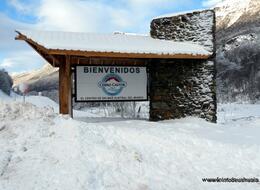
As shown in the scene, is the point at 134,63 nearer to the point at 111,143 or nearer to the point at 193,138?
the point at 193,138

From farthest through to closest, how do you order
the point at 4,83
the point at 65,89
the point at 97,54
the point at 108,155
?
1. the point at 4,83
2. the point at 65,89
3. the point at 97,54
4. the point at 108,155

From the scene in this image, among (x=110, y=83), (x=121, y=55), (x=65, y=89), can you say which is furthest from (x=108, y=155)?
(x=110, y=83)

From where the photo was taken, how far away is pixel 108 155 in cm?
785

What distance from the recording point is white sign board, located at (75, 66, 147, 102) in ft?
40.3

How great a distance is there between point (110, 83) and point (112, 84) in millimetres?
68

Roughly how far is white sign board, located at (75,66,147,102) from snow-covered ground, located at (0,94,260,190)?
8.04 feet

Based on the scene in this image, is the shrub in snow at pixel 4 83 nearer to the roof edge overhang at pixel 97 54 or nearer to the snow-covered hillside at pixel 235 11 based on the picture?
the roof edge overhang at pixel 97 54

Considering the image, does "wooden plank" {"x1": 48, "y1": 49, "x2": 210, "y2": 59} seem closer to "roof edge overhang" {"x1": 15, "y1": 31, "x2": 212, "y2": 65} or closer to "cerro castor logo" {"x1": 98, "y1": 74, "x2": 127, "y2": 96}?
"roof edge overhang" {"x1": 15, "y1": 31, "x2": 212, "y2": 65}

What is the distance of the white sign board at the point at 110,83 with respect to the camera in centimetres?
1227

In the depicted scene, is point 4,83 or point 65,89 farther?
point 4,83

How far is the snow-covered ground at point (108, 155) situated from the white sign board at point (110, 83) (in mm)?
2452

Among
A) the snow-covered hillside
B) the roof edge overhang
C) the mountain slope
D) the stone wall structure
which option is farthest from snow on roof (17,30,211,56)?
the snow-covered hillside

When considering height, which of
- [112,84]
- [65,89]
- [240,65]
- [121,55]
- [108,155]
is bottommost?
[108,155]

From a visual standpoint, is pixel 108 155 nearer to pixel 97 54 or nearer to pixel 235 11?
pixel 97 54
